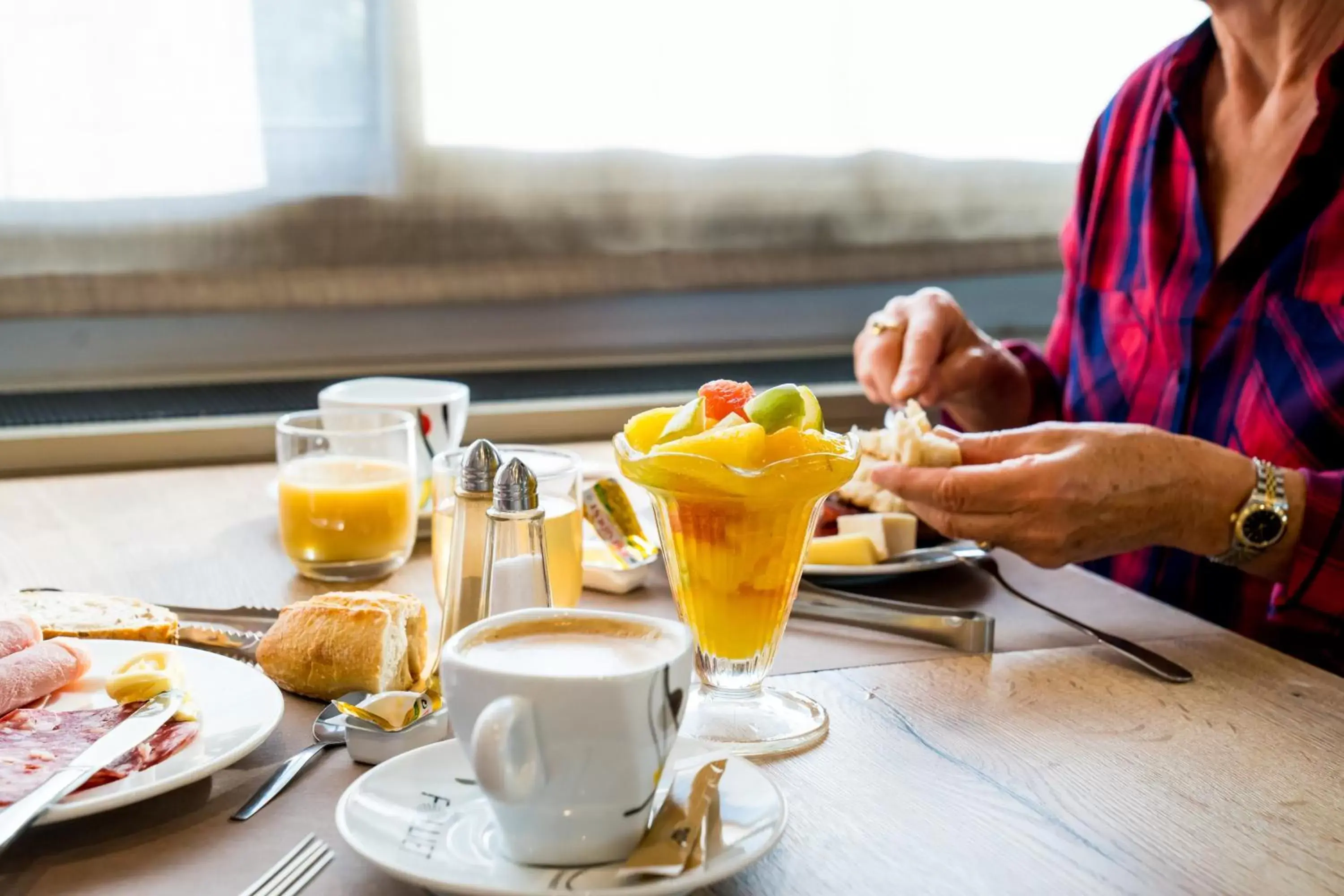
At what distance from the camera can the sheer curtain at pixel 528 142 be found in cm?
176

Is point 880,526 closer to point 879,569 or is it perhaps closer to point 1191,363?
point 879,569

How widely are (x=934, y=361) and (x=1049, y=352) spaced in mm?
291

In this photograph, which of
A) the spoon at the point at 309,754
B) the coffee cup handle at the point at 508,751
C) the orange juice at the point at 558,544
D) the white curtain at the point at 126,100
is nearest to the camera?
the coffee cup handle at the point at 508,751

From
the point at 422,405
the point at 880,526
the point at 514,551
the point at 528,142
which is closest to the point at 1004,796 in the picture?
the point at 514,551

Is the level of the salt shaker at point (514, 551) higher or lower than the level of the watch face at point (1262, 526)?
higher

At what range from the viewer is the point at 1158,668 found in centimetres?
94

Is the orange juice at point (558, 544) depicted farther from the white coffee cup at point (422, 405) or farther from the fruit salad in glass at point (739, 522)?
the white coffee cup at point (422, 405)

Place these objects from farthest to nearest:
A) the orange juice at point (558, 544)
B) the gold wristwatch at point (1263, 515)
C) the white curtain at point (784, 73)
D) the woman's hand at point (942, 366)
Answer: the white curtain at point (784, 73) < the woman's hand at point (942, 366) < the gold wristwatch at point (1263, 515) < the orange juice at point (558, 544)

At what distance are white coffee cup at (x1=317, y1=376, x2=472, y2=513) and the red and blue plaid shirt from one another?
29.2 inches

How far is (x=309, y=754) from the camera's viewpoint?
0.76 metres

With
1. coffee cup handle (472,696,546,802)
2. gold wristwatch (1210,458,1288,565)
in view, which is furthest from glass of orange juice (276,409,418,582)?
gold wristwatch (1210,458,1288,565)

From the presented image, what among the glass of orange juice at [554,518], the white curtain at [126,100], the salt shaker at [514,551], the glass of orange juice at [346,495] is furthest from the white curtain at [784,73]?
the salt shaker at [514,551]

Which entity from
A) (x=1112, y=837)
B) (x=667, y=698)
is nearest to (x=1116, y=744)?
(x=1112, y=837)

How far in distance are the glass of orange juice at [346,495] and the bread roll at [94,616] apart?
0.60ft
